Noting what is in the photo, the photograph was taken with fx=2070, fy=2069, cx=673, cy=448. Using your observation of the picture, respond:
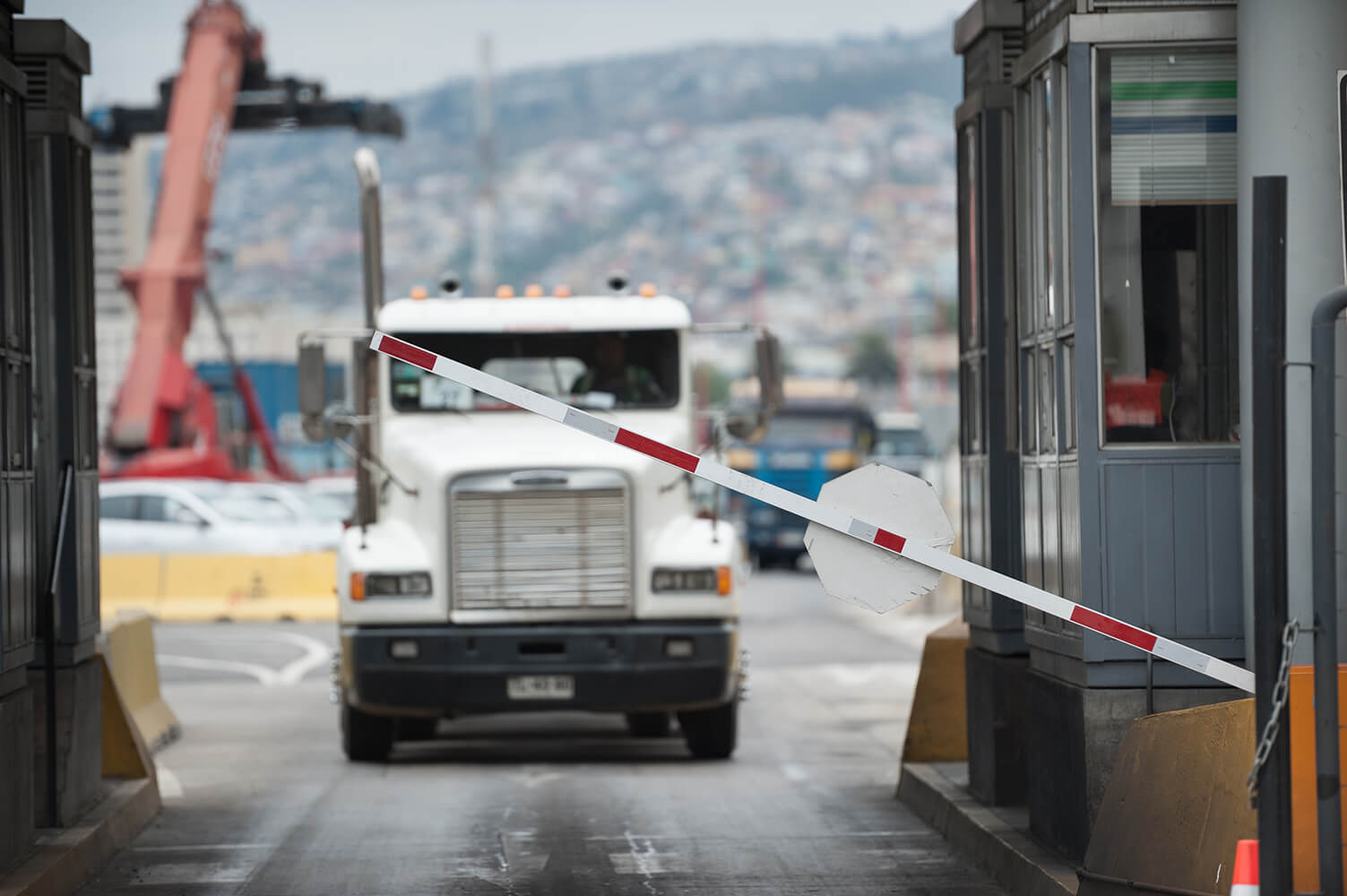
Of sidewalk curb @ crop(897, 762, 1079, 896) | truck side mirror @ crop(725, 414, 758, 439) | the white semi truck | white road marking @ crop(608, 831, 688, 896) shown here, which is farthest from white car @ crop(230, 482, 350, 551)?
white road marking @ crop(608, 831, 688, 896)

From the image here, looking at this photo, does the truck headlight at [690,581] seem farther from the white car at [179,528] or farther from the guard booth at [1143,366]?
the white car at [179,528]

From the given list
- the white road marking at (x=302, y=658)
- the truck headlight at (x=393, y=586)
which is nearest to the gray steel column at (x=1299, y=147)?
the truck headlight at (x=393, y=586)

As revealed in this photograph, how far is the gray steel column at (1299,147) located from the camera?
7379 mm

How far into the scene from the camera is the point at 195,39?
40000 mm

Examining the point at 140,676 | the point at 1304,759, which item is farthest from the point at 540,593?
the point at 1304,759

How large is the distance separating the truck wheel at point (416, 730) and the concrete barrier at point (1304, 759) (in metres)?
10.0

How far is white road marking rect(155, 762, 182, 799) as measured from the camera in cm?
1258

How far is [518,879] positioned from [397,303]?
5815 mm

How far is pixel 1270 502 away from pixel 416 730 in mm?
10646

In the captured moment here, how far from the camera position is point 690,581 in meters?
13.3

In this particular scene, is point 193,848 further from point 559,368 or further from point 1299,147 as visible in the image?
point 1299,147

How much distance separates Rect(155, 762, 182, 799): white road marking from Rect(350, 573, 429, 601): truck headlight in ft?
5.28

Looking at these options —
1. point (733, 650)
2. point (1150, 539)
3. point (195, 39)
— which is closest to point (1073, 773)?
point (1150, 539)

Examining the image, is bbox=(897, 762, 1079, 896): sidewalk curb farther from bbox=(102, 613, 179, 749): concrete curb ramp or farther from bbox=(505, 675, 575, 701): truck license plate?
bbox=(102, 613, 179, 749): concrete curb ramp
